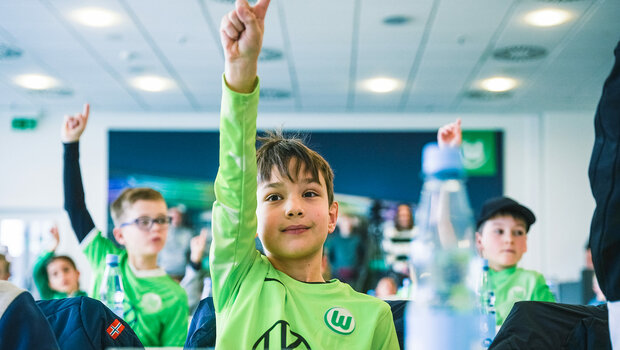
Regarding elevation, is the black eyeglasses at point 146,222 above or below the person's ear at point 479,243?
above

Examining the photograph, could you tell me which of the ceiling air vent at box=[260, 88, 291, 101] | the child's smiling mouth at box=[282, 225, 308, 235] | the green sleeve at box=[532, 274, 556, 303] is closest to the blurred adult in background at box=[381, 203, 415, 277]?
the ceiling air vent at box=[260, 88, 291, 101]

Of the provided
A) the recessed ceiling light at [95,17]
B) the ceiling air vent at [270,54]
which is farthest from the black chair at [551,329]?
the ceiling air vent at [270,54]

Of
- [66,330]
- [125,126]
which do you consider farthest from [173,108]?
[66,330]

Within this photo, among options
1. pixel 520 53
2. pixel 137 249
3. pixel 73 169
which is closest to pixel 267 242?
pixel 73 169

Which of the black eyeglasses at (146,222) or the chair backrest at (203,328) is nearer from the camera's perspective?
the chair backrest at (203,328)

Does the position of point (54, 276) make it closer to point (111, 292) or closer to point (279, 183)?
point (111, 292)

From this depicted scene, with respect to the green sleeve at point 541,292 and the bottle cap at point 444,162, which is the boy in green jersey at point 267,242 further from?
the green sleeve at point 541,292

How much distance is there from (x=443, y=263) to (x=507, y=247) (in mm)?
1814

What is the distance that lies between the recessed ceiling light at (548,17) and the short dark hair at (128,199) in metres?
4.30

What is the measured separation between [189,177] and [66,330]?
8.66 m

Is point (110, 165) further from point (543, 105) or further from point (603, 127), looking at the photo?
point (603, 127)

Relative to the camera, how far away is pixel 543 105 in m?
9.45

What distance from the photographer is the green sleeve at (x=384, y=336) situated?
1.33 metres

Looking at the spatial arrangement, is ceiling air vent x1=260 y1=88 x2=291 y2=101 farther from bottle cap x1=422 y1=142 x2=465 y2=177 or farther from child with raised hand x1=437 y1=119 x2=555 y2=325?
bottle cap x1=422 y1=142 x2=465 y2=177
